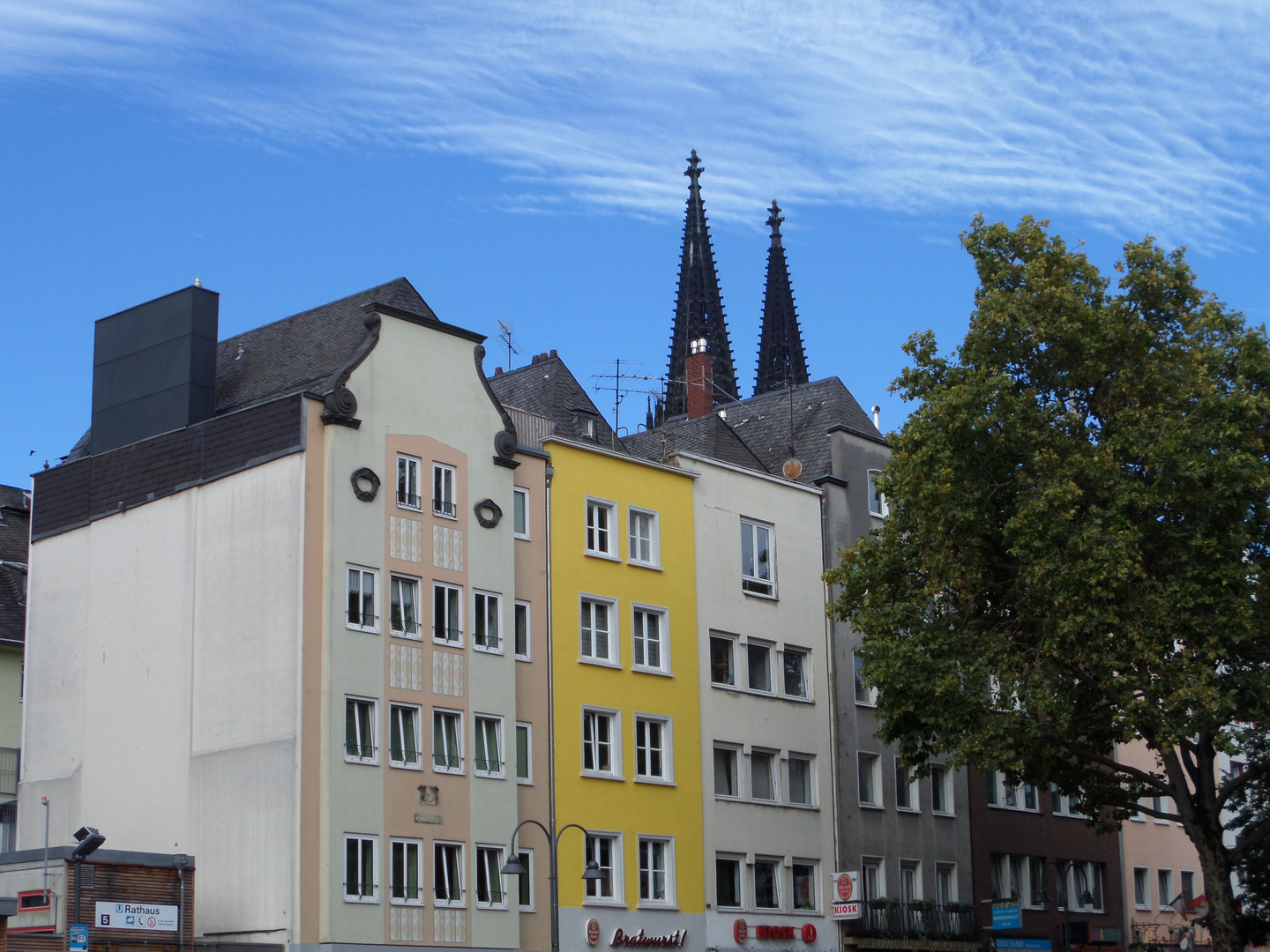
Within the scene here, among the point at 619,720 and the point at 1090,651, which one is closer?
the point at 1090,651

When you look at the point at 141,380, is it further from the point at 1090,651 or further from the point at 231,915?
the point at 1090,651

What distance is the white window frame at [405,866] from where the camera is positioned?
133 feet

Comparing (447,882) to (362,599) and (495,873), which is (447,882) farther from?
(362,599)

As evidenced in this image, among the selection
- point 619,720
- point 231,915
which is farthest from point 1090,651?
point 231,915

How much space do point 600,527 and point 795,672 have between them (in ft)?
28.2

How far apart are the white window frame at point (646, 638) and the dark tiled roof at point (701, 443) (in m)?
6.65

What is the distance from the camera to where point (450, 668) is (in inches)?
1690

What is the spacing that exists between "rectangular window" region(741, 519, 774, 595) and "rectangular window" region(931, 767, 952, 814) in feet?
28.8

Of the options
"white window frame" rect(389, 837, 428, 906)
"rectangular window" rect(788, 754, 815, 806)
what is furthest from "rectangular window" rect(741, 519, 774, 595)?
"white window frame" rect(389, 837, 428, 906)

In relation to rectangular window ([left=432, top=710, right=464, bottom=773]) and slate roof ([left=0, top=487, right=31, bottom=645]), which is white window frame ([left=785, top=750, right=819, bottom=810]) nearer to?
rectangular window ([left=432, top=710, right=464, bottom=773])

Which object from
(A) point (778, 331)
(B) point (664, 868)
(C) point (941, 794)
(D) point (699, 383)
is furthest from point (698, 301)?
(B) point (664, 868)

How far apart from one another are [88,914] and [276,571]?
8.43 m

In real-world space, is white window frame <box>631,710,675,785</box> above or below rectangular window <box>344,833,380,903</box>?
above

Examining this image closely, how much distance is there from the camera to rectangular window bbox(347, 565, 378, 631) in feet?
136
